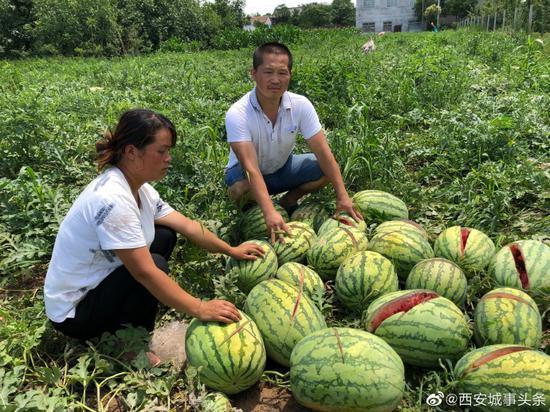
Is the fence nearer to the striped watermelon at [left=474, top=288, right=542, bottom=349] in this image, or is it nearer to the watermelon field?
the watermelon field

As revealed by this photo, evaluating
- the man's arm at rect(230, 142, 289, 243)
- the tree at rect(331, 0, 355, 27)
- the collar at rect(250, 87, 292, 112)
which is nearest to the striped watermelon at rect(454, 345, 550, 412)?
the man's arm at rect(230, 142, 289, 243)

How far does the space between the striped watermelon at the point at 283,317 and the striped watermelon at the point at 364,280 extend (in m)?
0.29

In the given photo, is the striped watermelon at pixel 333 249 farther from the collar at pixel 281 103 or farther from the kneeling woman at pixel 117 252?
the collar at pixel 281 103

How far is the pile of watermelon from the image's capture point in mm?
1900

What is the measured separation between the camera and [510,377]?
1863 mm

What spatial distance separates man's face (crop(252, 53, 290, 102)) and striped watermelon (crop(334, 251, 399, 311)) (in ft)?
4.87

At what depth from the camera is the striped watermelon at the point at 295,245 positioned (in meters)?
3.00

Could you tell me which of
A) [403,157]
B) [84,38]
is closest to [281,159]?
[403,157]

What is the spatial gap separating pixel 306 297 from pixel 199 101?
5.24 meters

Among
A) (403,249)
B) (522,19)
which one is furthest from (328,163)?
(522,19)

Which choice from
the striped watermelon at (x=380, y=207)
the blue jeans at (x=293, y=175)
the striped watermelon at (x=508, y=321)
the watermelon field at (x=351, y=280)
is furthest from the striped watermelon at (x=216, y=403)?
the blue jeans at (x=293, y=175)

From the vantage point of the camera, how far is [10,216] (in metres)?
3.60

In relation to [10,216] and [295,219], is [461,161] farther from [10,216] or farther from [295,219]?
[10,216]

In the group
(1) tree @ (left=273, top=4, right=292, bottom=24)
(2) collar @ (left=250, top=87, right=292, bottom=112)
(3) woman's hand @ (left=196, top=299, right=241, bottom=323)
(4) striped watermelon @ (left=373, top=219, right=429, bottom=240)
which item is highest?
(1) tree @ (left=273, top=4, right=292, bottom=24)
